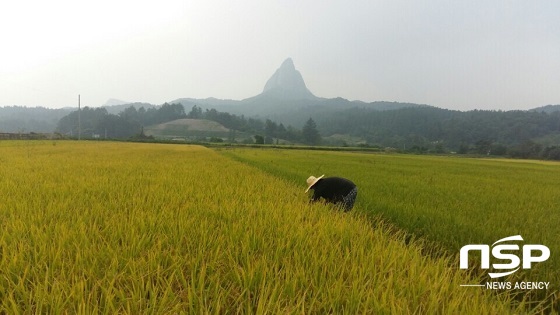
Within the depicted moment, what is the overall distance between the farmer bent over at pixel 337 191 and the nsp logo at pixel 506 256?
1.44 m

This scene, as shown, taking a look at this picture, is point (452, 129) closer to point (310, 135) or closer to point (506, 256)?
point (310, 135)

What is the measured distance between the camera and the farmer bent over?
150 inches

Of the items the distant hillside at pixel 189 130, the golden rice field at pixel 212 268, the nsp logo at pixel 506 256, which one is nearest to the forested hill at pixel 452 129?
the distant hillside at pixel 189 130

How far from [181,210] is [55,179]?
361cm

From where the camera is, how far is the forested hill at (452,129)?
87750 mm

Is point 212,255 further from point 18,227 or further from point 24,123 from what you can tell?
point 24,123

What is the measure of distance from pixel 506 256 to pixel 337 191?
6.11 ft

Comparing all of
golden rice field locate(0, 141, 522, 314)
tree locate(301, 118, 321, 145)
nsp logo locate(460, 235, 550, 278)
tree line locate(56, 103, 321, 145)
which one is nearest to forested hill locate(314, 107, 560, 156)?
tree locate(301, 118, 321, 145)

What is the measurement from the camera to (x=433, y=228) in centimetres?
359

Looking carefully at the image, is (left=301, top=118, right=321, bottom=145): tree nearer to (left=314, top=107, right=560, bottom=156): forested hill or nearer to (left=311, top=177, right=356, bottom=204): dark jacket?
(left=314, top=107, right=560, bottom=156): forested hill

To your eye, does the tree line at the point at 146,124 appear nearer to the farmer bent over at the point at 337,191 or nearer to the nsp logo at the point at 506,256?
the farmer bent over at the point at 337,191

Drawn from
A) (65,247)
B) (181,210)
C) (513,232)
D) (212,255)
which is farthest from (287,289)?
(513,232)

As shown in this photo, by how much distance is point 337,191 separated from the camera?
3842 millimetres

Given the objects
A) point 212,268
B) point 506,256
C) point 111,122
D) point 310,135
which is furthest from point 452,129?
point 111,122
